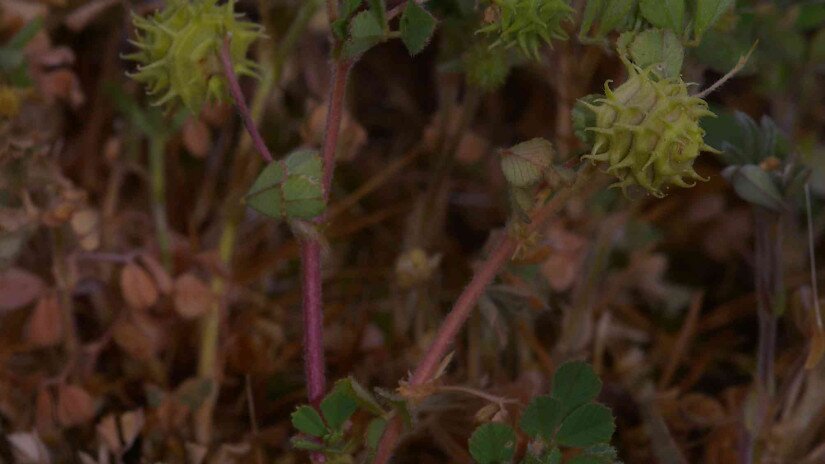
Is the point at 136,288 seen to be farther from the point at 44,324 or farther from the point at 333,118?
the point at 333,118

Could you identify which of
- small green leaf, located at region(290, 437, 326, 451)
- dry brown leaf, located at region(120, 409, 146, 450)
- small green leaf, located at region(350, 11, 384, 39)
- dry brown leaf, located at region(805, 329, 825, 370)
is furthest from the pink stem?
dry brown leaf, located at region(805, 329, 825, 370)

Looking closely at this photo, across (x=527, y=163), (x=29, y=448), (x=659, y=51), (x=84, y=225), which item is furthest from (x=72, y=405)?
(x=659, y=51)

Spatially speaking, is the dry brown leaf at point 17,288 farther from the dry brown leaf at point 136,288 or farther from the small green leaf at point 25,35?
the small green leaf at point 25,35

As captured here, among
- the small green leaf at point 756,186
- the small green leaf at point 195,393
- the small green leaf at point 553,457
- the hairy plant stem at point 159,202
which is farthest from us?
the hairy plant stem at point 159,202

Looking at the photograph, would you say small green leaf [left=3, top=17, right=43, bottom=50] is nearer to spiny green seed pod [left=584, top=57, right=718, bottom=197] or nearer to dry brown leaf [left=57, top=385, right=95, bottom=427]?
dry brown leaf [left=57, top=385, right=95, bottom=427]

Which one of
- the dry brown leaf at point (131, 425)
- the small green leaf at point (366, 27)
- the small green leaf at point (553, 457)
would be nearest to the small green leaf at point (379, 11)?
the small green leaf at point (366, 27)

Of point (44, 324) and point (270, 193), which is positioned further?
point (44, 324)
